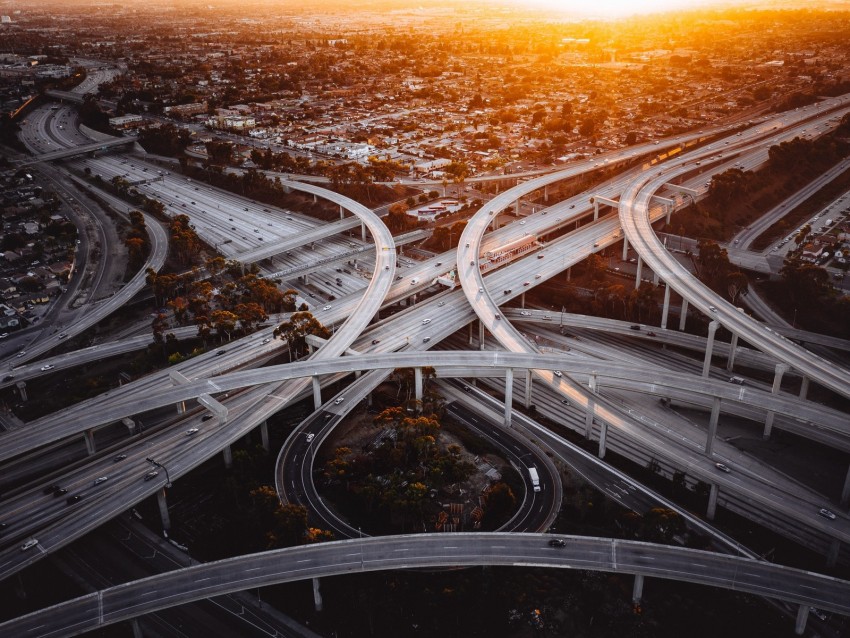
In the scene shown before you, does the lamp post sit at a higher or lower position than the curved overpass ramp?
higher

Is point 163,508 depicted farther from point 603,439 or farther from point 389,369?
point 603,439

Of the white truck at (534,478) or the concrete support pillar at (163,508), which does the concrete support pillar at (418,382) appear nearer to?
the white truck at (534,478)

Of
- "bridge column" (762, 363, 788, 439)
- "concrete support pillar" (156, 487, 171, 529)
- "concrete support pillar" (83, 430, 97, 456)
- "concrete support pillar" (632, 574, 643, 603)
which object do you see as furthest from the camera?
"bridge column" (762, 363, 788, 439)

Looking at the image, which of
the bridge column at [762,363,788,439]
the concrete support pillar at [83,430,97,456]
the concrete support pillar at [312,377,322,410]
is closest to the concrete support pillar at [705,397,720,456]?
the bridge column at [762,363,788,439]

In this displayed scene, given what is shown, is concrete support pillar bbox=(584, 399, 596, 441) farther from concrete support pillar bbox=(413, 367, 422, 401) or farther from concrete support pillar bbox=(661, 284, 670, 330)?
concrete support pillar bbox=(661, 284, 670, 330)

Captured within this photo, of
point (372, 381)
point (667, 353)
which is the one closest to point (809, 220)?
point (667, 353)
